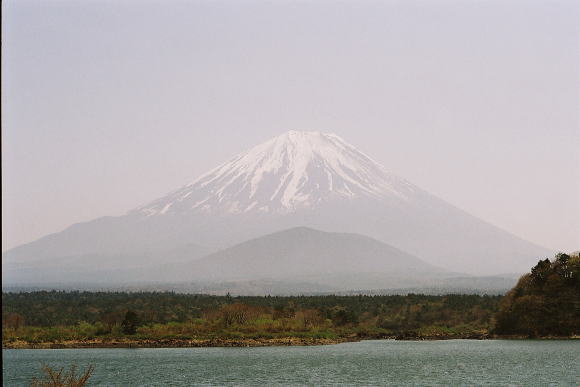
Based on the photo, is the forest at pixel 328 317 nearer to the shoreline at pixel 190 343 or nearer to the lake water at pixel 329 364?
the shoreline at pixel 190 343

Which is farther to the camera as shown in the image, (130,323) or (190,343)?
(130,323)

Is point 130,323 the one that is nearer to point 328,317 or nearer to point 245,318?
point 245,318

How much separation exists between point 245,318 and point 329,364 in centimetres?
3905

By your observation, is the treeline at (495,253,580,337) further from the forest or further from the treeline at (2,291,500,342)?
the treeline at (2,291,500,342)

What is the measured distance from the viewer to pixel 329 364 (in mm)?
63656

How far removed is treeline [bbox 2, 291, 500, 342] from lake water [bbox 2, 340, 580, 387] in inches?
438

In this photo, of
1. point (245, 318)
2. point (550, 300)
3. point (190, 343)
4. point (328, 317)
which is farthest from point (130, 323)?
point (550, 300)

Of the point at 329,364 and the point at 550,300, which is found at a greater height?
the point at 550,300

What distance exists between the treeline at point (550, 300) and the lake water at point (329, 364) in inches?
167

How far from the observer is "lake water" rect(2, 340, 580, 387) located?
1980 inches

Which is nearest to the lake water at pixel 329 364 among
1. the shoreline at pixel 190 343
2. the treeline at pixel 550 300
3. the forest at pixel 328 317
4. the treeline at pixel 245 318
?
the treeline at pixel 550 300

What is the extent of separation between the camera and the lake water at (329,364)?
50.3m

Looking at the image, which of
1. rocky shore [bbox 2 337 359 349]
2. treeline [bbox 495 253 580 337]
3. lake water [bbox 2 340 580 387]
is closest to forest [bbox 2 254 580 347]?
treeline [bbox 495 253 580 337]

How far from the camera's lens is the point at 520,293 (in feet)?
287
